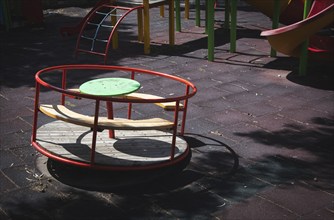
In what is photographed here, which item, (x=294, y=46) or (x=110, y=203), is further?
(x=294, y=46)

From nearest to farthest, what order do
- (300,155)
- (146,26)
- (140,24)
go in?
(300,155) < (146,26) < (140,24)

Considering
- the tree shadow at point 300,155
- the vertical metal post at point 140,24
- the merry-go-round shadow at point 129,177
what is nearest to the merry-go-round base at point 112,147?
the merry-go-round shadow at point 129,177

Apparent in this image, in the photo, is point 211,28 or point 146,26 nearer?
point 211,28

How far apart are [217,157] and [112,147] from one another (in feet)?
3.32

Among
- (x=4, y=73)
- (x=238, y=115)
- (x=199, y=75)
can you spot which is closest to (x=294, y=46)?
(x=199, y=75)

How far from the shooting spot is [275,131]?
5.81m

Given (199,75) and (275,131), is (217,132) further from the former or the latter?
(199,75)

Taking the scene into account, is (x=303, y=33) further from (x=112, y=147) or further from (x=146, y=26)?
(x=112, y=147)

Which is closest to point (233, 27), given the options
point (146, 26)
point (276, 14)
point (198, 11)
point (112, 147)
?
point (276, 14)

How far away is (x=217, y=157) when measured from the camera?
5.16 meters

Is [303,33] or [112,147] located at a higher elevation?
[303,33]

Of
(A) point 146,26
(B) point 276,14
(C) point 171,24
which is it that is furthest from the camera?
(C) point 171,24

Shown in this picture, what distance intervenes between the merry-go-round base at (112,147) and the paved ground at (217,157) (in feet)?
0.40

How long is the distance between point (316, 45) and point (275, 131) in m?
3.29
